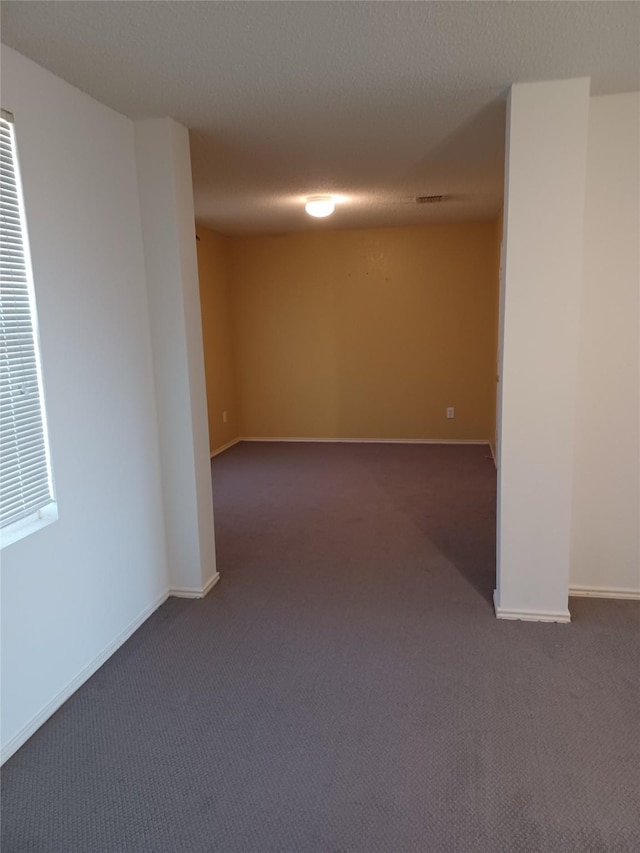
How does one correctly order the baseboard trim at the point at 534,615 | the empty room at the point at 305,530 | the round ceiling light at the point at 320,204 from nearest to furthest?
1. the empty room at the point at 305,530
2. the baseboard trim at the point at 534,615
3. the round ceiling light at the point at 320,204

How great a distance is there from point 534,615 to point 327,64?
2.48m

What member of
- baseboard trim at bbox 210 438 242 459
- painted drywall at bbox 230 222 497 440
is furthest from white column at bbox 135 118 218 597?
painted drywall at bbox 230 222 497 440

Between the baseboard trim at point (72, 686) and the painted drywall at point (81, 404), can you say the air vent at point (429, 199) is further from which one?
the baseboard trim at point (72, 686)

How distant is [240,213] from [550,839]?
15.2 feet

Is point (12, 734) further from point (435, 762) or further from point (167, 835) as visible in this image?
point (435, 762)

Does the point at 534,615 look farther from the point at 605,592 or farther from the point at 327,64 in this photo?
the point at 327,64

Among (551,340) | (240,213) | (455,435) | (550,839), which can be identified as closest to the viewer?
(550,839)

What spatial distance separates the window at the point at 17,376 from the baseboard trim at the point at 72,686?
66 cm

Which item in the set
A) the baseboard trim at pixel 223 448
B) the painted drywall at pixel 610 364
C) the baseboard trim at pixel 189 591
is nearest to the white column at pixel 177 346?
the baseboard trim at pixel 189 591

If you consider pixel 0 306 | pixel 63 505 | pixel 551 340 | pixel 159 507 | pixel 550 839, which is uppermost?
pixel 0 306

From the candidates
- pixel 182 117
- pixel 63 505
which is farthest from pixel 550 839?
pixel 182 117

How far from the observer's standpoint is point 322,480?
16.4ft

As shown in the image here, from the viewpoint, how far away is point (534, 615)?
2.66 meters

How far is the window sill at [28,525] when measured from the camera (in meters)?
1.92
